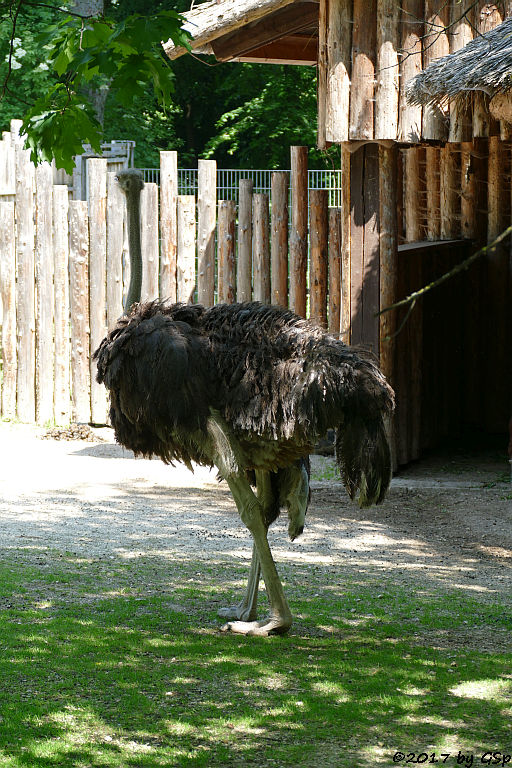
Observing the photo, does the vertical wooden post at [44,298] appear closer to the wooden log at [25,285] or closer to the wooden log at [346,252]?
the wooden log at [25,285]

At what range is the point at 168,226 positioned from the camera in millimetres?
10312

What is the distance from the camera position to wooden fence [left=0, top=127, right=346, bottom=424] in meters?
9.88

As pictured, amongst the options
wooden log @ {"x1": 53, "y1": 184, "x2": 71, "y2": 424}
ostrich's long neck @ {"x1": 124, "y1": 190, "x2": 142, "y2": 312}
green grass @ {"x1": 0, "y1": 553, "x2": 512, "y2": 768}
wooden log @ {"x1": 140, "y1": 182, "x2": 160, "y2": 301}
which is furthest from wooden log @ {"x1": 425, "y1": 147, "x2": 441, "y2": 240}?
green grass @ {"x1": 0, "y1": 553, "x2": 512, "y2": 768}

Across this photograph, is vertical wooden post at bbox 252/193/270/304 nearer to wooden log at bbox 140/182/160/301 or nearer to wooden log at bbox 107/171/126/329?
wooden log at bbox 140/182/160/301

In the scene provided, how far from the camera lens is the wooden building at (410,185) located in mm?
7949

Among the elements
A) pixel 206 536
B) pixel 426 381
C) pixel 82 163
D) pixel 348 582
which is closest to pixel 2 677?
pixel 348 582

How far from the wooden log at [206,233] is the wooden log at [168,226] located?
1.05 feet

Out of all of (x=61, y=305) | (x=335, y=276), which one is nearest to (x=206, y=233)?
(x=335, y=276)

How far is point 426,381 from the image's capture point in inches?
388

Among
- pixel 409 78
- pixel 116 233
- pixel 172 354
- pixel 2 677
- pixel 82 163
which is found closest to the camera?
pixel 2 677

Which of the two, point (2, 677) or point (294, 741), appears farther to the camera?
point (2, 677)

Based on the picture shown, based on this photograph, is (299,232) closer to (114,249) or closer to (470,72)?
(114,249)

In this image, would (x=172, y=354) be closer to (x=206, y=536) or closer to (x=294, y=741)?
(x=294, y=741)

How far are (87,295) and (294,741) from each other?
733cm
